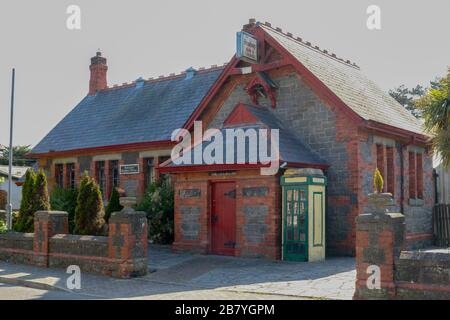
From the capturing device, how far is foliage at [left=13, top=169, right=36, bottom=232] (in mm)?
16781

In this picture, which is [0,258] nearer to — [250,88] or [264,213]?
[264,213]

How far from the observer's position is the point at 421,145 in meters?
19.6

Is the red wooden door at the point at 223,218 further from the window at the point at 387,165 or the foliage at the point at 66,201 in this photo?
the foliage at the point at 66,201

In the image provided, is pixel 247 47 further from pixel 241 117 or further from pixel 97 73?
pixel 97 73

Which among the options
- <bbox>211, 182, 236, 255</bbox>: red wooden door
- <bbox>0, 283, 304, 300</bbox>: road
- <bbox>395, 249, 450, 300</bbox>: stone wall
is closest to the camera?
<bbox>395, 249, 450, 300</bbox>: stone wall

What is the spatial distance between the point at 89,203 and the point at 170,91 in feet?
33.2

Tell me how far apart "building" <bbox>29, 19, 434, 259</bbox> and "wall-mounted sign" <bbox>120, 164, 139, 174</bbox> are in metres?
0.04

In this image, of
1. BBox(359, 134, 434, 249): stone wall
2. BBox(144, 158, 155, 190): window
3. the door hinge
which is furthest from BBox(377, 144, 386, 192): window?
BBox(144, 158, 155, 190): window

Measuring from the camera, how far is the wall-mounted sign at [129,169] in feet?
72.3

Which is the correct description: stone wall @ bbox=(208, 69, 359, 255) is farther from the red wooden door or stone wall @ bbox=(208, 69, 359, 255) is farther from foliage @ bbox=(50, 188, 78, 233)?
foliage @ bbox=(50, 188, 78, 233)

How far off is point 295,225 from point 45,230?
262 inches

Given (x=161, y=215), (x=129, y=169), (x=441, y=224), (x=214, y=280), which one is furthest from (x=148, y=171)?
(x=441, y=224)

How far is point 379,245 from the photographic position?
355 inches

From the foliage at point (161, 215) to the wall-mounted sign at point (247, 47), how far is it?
5.20 metres
